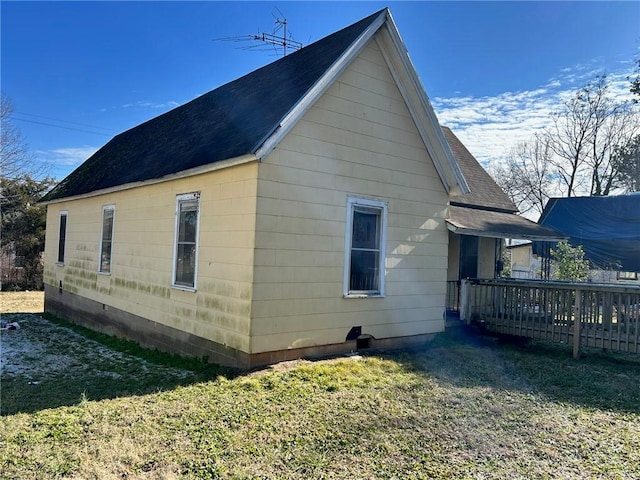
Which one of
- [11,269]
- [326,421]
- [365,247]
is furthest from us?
[11,269]

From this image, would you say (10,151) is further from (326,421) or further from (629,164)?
(629,164)

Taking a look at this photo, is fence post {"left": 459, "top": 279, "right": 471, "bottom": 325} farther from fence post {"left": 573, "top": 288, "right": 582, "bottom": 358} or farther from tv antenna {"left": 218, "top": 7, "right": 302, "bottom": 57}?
tv antenna {"left": 218, "top": 7, "right": 302, "bottom": 57}

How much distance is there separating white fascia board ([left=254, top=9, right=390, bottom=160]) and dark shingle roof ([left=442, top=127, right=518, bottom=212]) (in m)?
5.85

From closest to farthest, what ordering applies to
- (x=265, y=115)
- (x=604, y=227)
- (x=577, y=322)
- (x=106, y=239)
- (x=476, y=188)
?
1. (x=265, y=115)
2. (x=577, y=322)
3. (x=106, y=239)
4. (x=476, y=188)
5. (x=604, y=227)

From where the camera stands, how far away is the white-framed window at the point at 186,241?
25.5 ft

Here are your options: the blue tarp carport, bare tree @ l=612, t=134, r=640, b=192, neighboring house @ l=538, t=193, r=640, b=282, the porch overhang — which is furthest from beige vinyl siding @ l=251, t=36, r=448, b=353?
bare tree @ l=612, t=134, r=640, b=192

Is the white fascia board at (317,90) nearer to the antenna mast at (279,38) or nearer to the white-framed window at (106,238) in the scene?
the antenna mast at (279,38)

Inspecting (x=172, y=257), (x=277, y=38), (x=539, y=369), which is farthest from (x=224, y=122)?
(x=539, y=369)

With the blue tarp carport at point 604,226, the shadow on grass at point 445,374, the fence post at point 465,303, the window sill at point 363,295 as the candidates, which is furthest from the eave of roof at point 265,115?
the blue tarp carport at point 604,226

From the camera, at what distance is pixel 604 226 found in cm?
1739

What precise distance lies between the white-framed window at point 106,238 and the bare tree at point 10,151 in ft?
46.4

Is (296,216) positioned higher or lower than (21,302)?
higher

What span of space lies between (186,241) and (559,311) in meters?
7.21

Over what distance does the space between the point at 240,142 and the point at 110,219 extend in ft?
19.7
